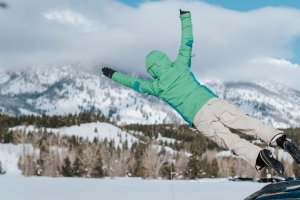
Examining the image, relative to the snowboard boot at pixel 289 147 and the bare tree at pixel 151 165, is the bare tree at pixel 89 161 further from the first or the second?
the snowboard boot at pixel 289 147

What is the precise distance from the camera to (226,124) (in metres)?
6.09

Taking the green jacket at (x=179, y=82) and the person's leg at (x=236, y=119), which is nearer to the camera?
the person's leg at (x=236, y=119)

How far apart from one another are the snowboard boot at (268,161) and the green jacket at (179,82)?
47.5 inches

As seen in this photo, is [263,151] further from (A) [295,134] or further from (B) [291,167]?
(A) [295,134]

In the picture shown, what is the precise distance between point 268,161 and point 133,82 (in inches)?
101

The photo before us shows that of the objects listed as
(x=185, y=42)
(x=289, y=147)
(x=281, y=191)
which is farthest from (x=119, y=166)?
(x=281, y=191)

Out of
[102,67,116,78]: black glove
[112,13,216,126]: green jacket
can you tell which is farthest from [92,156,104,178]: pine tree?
[112,13,216,126]: green jacket

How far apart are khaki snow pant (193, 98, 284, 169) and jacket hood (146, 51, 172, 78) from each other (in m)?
0.91

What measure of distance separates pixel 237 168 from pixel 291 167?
1353 centimetres

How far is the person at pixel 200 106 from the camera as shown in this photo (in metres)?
5.57

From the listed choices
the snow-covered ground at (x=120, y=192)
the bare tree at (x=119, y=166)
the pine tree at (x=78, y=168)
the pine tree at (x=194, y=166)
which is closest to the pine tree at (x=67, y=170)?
the pine tree at (x=78, y=168)

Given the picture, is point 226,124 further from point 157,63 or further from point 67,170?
point 67,170

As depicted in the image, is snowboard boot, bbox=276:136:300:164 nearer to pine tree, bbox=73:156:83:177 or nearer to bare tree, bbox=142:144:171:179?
bare tree, bbox=142:144:171:179

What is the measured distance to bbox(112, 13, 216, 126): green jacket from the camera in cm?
631
